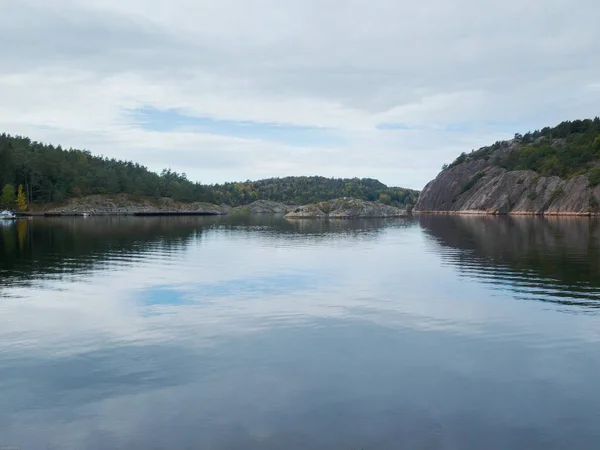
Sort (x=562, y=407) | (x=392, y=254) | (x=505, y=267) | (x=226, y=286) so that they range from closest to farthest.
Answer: (x=562, y=407)
(x=226, y=286)
(x=505, y=267)
(x=392, y=254)

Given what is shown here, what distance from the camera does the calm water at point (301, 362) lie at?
43.2 ft

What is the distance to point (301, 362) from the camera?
19.0 metres

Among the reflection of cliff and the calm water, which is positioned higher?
the reflection of cliff

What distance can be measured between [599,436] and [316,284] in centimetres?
2656

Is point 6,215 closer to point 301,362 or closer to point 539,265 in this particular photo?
point 539,265

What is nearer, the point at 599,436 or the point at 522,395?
the point at 599,436

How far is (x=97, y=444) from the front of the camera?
12.6 meters

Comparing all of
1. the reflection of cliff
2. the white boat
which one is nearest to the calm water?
the reflection of cliff

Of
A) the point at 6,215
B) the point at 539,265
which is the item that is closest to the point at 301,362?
the point at 539,265

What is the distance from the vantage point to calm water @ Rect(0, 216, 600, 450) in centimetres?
1318

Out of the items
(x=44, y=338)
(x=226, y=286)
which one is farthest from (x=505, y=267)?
(x=44, y=338)

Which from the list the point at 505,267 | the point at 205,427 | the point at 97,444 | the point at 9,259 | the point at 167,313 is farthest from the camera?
the point at 9,259

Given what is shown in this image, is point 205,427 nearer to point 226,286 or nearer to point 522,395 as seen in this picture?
point 522,395

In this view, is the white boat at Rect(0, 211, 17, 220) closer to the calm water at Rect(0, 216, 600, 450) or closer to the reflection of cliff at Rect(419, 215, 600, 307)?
the calm water at Rect(0, 216, 600, 450)
